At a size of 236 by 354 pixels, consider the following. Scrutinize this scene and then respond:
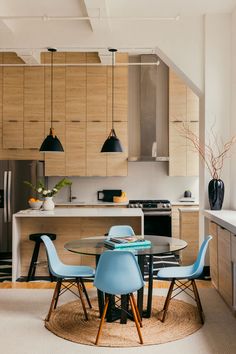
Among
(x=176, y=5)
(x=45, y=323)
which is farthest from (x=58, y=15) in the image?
(x=45, y=323)

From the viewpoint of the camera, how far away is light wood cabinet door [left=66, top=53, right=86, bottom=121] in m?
8.15

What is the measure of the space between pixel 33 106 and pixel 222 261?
4.98 m

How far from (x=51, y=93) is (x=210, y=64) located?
11.4 ft

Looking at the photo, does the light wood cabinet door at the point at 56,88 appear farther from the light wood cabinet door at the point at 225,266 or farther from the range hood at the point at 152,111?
the light wood cabinet door at the point at 225,266

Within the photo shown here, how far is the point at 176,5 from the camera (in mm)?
5398

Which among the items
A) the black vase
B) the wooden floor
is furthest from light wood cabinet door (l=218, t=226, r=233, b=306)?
the black vase

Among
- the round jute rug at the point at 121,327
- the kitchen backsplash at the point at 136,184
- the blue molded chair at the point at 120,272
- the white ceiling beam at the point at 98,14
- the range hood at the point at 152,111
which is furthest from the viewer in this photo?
the kitchen backsplash at the point at 136,184

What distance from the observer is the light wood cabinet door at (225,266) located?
421cm

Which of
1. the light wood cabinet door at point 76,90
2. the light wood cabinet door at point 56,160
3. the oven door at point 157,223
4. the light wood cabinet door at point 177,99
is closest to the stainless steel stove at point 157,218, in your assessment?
the oven door at point 157,223

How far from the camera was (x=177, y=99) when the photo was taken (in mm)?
8133

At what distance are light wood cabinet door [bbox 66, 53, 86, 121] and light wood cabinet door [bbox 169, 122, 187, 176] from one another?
5.70 ft

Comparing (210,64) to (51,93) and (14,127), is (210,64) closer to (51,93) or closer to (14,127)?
(51,93)

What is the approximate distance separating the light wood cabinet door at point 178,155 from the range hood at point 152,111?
0.34m

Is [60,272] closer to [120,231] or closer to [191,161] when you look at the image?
[120,231]
